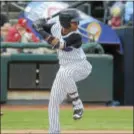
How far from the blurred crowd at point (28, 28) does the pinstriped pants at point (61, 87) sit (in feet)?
20.2

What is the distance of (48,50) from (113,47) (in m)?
2.37

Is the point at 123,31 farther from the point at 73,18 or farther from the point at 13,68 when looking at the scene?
the point at 73,18

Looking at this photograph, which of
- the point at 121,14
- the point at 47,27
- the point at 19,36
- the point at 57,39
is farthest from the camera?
the point at 121,14

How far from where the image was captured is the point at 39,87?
14.3m

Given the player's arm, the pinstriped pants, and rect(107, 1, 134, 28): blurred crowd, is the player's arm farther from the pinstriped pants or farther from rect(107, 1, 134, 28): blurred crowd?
rect(107, 1, 134, 28): blurred crowd

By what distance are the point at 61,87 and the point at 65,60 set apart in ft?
1.30

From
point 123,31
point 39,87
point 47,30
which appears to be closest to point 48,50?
point 39,87

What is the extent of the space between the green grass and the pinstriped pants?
8.23ft

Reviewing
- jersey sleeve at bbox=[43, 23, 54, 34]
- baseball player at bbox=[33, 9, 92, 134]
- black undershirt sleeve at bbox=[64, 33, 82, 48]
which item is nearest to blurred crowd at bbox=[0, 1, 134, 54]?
jersey sleeve at bbox=[43, 23, 54, 34]

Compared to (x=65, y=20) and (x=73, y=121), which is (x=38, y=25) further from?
(x=73, y=121)

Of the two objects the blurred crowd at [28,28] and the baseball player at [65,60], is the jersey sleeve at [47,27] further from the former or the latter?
the blurred crowd at [28,28]

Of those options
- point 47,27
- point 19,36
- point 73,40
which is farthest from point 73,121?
point 19,36

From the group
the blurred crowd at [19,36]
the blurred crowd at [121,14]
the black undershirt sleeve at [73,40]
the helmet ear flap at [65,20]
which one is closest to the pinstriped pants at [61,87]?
the black undershirt sleeve at [73,40]

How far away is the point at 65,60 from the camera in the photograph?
755 centimetres
